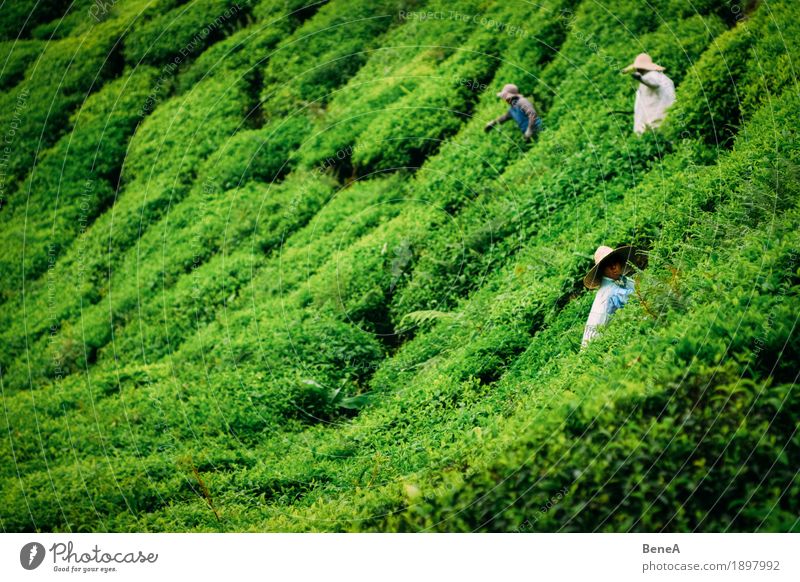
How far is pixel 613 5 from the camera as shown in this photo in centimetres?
1412

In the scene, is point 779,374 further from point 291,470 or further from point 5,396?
point 5,396

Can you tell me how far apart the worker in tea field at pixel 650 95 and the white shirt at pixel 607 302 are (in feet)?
13.5

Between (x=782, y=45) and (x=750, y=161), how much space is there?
270 centimetres

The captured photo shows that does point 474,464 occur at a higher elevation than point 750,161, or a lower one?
lower

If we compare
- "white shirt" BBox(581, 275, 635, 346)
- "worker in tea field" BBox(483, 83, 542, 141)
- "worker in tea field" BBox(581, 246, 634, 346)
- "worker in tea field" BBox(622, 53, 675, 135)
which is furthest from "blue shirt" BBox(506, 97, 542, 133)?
"white shirt" BBox(581, 275, 635, 346)

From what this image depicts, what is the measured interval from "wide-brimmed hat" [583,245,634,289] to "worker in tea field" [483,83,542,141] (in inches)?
210

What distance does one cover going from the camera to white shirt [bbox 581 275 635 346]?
26.9ft

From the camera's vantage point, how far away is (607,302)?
823 centimetres

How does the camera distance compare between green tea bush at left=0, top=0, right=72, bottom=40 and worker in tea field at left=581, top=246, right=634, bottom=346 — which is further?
→ green tea bush at left=0, top=0, right=72, bottom=40

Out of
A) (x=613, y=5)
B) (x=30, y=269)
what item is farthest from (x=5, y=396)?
(x=613, y=5)
